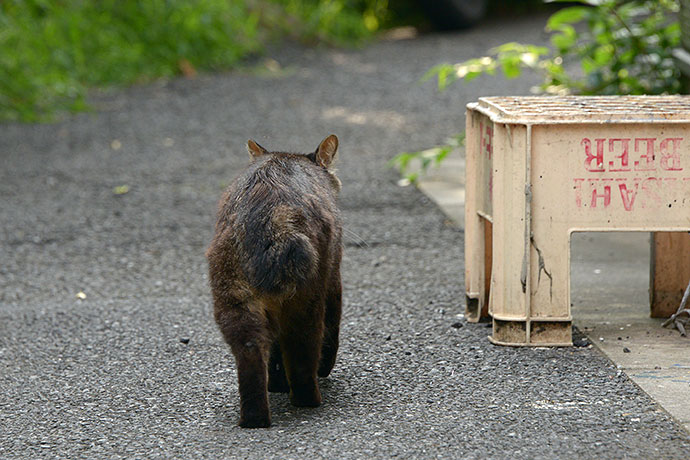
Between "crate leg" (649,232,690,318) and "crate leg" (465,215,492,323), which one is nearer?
"crate leg" (649,232,690,318)

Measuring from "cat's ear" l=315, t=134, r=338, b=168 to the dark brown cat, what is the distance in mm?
237

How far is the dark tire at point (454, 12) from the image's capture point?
617 inches

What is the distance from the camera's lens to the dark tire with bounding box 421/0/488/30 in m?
15.7

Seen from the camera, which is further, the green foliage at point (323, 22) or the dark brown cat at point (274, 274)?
the green foliage at point (323, 22)

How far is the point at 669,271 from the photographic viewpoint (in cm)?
468

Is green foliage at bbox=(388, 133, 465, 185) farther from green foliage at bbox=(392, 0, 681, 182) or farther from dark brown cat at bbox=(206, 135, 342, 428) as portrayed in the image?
dark brown cat at bbox=(206, 135, 342, 428)

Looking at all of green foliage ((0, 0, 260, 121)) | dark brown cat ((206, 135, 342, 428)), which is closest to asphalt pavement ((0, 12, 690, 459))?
dark brown cat ((206, 135, 342, 428))

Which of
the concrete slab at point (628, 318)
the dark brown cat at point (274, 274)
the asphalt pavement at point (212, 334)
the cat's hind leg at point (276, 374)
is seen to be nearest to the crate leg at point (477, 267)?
the asphalt pavement at point (212, 334)

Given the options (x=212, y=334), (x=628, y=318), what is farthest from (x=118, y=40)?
(x=628, y=318)

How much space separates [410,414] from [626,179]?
1.35 meters

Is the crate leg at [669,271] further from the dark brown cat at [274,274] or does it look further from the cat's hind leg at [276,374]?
the cat's hind leg at [276,374]

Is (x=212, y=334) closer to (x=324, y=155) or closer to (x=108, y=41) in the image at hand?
(x=324, y=155)

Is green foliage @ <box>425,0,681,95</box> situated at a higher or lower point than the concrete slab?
higher

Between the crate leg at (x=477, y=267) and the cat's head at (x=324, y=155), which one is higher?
the cat's head at (x=324, y=155)
